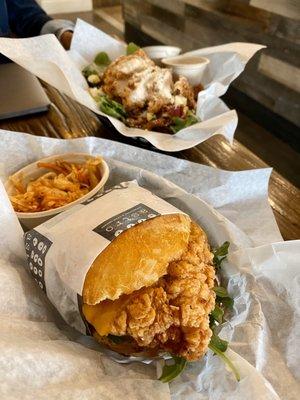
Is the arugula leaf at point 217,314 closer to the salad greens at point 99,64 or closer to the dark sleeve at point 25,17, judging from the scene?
the salad greens at point 99,64

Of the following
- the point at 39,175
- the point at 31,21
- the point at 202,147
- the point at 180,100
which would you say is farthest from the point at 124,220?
the point at 31,21

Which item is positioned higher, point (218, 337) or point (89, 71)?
point (89, 71)

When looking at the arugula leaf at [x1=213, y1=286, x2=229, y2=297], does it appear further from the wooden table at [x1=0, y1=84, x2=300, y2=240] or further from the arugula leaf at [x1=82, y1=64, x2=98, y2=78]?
the arugula leaf at [x1=82, y1=64, x2=98, y2=78]

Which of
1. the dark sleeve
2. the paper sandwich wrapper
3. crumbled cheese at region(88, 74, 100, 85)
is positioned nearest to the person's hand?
the dark sleeve

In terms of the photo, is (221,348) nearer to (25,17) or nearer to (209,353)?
(209,353)

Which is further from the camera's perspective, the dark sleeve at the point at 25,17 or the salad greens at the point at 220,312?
the dark sleeve at the point at 25,17

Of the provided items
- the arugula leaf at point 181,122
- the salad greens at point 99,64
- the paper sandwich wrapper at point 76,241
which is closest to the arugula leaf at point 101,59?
the salad greens at point 99,64
